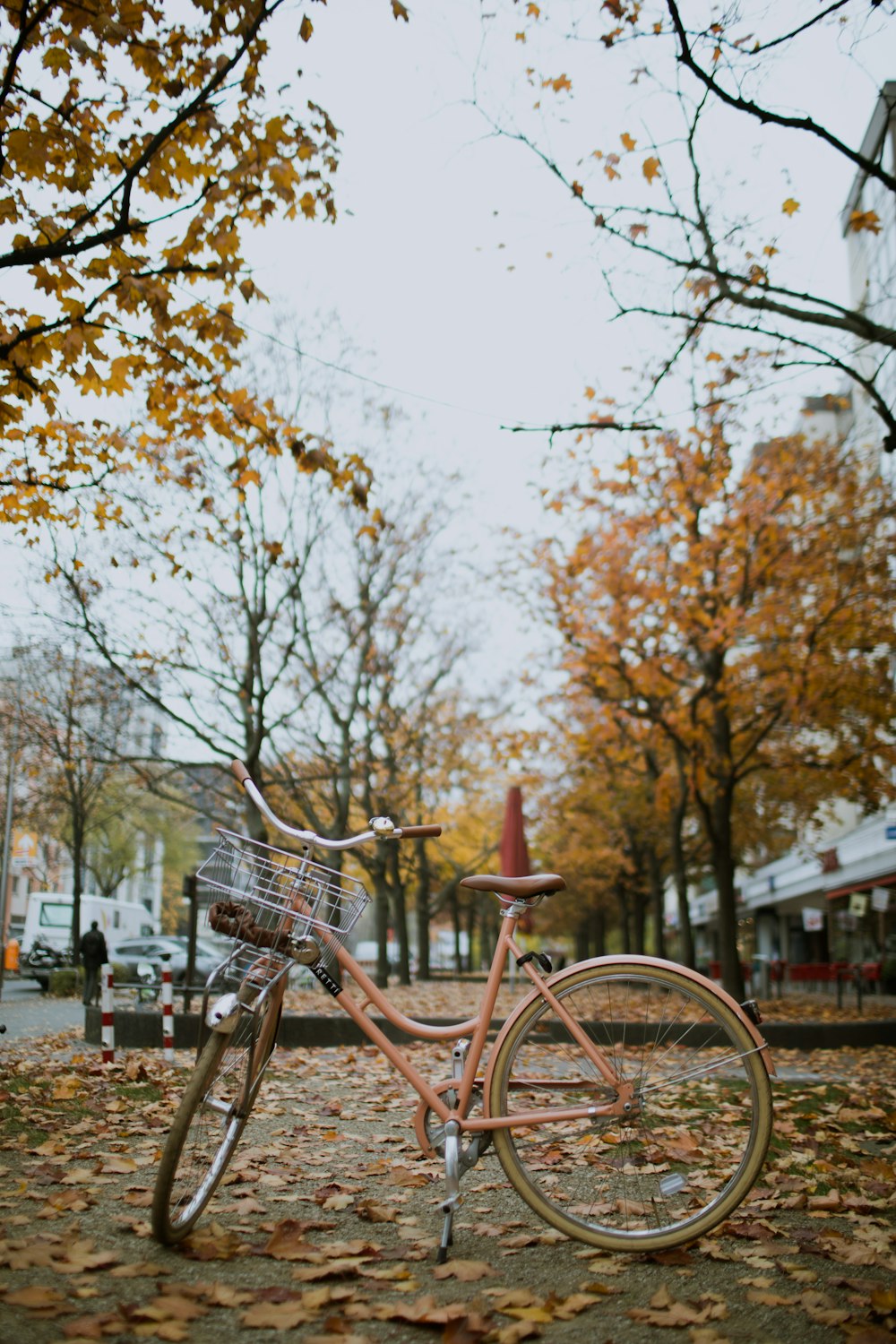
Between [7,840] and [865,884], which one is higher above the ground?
[7,840]

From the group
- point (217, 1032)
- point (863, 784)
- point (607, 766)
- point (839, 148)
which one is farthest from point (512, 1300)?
point (607, 766)

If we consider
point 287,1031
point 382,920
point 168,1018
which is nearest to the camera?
point 168,1018

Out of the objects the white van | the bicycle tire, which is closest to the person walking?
the white van

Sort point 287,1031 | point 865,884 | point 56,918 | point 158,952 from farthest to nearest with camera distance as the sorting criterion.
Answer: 1. point 865,884
2. point 56,918
3. point 158,952
4. point 287,1031

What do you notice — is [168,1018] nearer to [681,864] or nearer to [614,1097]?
[614,1097]

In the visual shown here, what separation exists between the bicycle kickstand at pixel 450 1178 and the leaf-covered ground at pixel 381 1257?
61mm

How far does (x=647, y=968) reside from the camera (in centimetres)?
391

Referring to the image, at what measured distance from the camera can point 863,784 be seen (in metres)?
21.1

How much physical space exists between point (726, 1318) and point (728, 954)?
1596 cm

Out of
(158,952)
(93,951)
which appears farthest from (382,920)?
(93,951)

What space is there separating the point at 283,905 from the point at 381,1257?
1071 millimetres

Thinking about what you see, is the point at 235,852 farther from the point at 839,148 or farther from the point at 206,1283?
the point at 839,148

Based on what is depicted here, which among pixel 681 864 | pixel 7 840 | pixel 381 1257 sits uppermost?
pixel 7 840

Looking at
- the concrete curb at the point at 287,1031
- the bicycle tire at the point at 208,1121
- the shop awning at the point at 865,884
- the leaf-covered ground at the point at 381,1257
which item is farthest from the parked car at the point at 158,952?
the bicycle tire at the point at 208,1121
